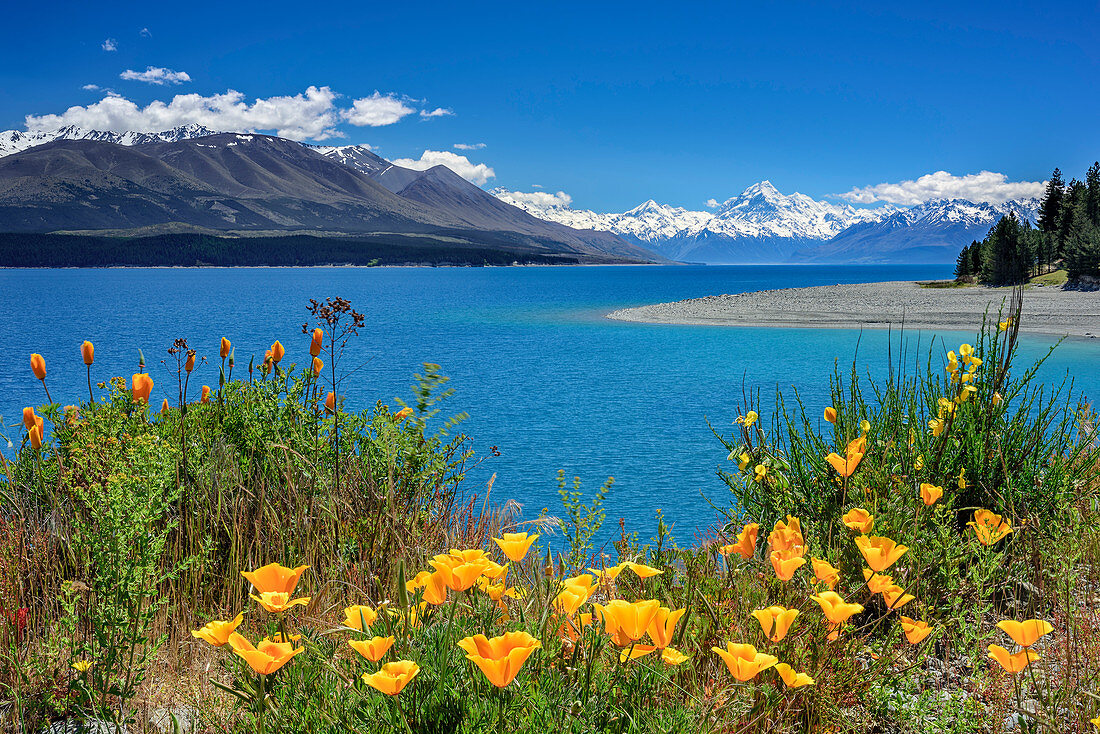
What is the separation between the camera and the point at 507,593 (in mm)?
1976

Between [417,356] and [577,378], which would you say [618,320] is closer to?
[417,356]

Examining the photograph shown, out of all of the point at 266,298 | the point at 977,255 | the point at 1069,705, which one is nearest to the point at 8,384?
the point at 1069,705

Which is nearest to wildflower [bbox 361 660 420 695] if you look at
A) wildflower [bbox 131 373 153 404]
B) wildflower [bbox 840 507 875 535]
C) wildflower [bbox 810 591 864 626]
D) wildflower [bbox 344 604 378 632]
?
wildflower [bbox 344 604 378 632]

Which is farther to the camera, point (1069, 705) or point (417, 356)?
point (417, 356)

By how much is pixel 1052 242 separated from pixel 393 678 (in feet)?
234

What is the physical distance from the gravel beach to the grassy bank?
2421 cm

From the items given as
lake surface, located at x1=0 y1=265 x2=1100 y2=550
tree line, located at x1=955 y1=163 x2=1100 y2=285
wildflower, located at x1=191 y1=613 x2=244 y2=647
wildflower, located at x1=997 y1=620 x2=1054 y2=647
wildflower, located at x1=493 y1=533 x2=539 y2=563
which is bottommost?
lake surface, located at x1=0 y1=265 x2=1100 y2=550

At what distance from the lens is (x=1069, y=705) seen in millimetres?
1982

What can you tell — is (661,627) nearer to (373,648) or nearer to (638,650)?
(638,650)

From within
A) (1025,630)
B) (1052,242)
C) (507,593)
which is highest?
(1052,242)

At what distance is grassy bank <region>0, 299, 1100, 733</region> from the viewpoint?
4.78 feet

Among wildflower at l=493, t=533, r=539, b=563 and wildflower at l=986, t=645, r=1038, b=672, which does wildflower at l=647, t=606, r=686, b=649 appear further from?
wildflower at l=986, t=645, r=1038, b=672

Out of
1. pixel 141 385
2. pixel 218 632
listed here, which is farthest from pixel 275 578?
pixel 141 385

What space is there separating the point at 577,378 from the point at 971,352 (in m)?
15.1
